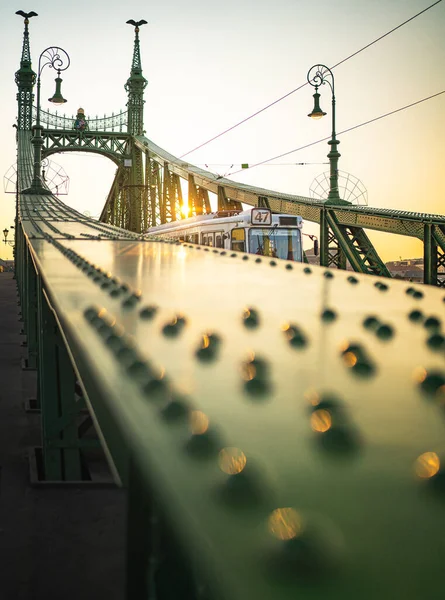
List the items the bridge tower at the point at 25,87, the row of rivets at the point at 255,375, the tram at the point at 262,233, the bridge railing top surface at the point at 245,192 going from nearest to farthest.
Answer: the row of rivets at the point at 255,375 → the bridge railing top surface at the point at 245,192 → the tram at the point at 262,233 → the bridge tower at the point at 25,87

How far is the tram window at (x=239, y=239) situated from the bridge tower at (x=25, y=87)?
2932 cm

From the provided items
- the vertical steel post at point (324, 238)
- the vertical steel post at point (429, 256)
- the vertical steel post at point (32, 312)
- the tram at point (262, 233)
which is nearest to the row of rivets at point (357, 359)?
the vertical steel post at point (32, 312)

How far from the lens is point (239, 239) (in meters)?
17.1

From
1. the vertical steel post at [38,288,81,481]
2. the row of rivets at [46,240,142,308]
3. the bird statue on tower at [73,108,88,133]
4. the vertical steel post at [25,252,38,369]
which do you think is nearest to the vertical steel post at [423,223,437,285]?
the vertical steel post at [25,252,38,369]

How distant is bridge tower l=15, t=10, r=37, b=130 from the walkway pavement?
37.9m

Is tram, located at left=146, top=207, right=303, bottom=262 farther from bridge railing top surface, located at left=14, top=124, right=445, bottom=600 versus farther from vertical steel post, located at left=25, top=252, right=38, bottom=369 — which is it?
bridge railing top surface, located at left=14, top=124, right=445, bottom=600

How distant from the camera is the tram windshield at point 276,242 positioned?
17000mm

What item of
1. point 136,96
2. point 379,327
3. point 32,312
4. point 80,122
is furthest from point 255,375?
point 80,122

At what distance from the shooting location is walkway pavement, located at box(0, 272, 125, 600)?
4953 millimetres

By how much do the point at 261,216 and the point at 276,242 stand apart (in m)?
0.87

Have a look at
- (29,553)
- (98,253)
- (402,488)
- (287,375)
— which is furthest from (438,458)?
(29,553)

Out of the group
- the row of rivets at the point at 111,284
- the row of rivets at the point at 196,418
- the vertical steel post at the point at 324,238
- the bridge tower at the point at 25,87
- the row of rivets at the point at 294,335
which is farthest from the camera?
the bridge tower at the point at 25,87

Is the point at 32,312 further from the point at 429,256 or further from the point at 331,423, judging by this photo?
the point at 331,423

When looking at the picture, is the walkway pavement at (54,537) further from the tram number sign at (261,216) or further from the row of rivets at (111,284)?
the tram number sign at (261,216)
